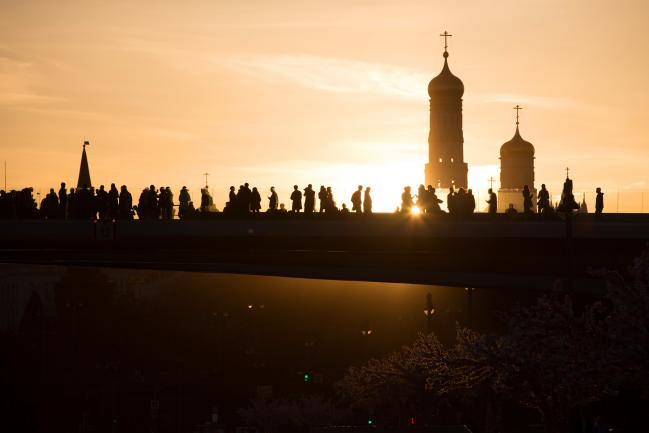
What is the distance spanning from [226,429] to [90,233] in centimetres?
5531

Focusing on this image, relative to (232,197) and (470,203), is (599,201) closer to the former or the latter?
(470,203)

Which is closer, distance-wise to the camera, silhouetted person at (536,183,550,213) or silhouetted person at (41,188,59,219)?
silhouetted person at (41,188,59,219)

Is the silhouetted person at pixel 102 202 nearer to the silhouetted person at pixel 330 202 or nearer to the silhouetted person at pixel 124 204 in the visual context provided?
the silhouetted person at pixel 124 204

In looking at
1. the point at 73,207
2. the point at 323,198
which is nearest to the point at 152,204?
the point at 73,207

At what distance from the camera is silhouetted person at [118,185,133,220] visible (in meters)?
67.4

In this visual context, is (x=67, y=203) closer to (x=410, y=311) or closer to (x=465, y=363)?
(x=465, y=363)

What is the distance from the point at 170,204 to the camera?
70.8 meters

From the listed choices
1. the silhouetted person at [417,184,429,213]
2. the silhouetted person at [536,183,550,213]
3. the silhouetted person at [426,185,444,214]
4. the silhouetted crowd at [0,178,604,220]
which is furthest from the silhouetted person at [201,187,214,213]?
the silhouetted person at [536,183,550,213]

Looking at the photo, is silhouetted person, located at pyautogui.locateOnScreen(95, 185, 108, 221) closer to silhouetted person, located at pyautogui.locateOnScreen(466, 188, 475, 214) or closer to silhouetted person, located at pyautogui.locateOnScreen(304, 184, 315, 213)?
silhouetted person, located at pyautogui.locateOnScreen(304, 184, 315, 213)

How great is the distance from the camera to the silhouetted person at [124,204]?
6744cm

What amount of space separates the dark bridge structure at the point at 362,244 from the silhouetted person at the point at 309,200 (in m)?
0.41

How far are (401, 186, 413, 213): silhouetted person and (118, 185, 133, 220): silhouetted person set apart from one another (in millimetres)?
11997

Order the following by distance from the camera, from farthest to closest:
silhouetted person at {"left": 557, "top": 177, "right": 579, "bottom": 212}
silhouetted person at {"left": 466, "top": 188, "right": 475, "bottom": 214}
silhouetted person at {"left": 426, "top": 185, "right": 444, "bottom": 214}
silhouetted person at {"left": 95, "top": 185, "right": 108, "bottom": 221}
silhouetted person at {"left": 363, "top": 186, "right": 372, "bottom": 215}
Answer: silhouetted person at {"left": 363, "top": 186, "right": 372, "bottom": 215} → silhouetted person at {"left": 466, "top": 188, "right": 475, "bottom": 214} → silhouetted person at {"left": 426, "top": 185, "right": 444, "bottom": 214} → silhouetted person at {"left": 95, "top": 185, "right": 108, "bottom": 221} → silhouetted person at {"left": 557, "top": 177, "right": 579, "bottom": 212}

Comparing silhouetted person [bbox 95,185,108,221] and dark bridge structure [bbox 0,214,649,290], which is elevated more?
silhouetted person [bbox 95,185,108,221]
